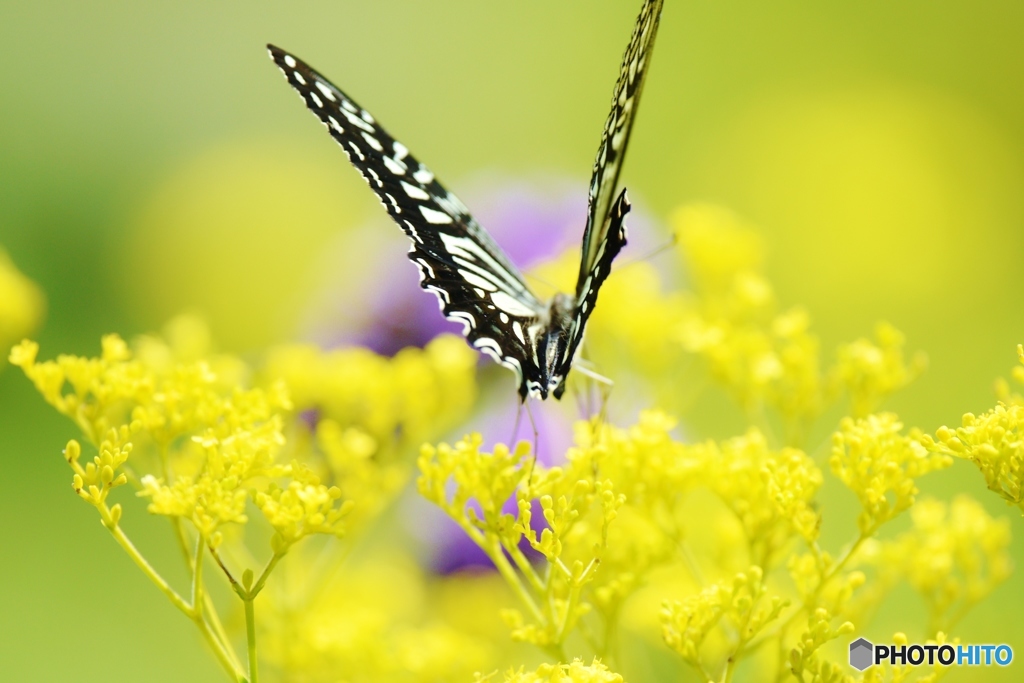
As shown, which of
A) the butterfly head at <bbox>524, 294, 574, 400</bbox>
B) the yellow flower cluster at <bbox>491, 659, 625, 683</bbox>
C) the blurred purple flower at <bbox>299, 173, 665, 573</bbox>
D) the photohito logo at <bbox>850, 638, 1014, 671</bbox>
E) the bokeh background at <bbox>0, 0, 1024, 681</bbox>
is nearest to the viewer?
the yellow flower cluster at <bbox>491, 659, 625, 683</bbox>

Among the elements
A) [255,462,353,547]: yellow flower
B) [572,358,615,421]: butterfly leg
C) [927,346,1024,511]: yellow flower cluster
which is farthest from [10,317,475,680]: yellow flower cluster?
[927,346,1024,511]: yellow flower cluster

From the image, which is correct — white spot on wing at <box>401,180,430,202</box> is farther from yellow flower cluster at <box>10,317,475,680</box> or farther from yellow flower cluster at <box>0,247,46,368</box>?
yellow flower cluster at <box>0,247,46,368</box>

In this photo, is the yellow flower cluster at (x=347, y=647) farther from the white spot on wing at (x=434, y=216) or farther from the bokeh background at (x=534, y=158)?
the bokeh background at (x=534, y=158)

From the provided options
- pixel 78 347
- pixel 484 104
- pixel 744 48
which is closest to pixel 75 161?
pixel 78 347

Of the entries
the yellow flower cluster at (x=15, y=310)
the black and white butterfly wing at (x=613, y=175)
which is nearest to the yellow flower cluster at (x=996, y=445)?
the black and white butterfly wing at (x=613, y=175)

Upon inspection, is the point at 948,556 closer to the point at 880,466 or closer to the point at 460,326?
the point at 880,466

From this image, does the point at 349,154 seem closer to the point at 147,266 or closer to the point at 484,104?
the point at 147,266
